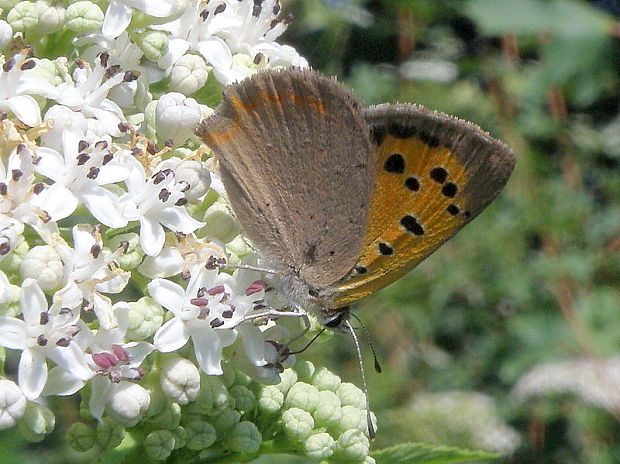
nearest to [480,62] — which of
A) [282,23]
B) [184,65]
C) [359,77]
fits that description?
[359,77]

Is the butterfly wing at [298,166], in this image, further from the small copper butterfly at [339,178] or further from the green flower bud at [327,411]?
the green flower bud at [327,411]

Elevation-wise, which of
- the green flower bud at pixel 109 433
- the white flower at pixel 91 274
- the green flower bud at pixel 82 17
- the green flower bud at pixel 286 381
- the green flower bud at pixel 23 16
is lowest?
the green flower bud at pixel 109 433

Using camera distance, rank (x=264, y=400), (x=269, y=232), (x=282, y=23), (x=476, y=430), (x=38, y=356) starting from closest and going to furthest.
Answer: (x=38, y=356)
(x=264, y=400)
(x=269, y=232)
(x=282, y=23)
(x=476, y=430)

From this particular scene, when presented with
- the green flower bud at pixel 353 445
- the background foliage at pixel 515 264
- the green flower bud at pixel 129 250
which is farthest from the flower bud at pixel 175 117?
the background foliage at pixel 515 264

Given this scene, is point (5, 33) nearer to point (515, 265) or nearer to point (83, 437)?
point (83, 437)

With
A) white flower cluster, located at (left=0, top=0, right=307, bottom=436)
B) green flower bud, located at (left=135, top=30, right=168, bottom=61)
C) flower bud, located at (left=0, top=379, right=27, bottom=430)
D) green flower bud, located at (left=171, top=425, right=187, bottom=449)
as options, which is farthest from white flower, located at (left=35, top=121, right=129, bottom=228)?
green flower bud, located at (left=171, top=425, right=187, bottom=449)

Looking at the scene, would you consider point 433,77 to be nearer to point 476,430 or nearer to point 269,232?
point 476,430
